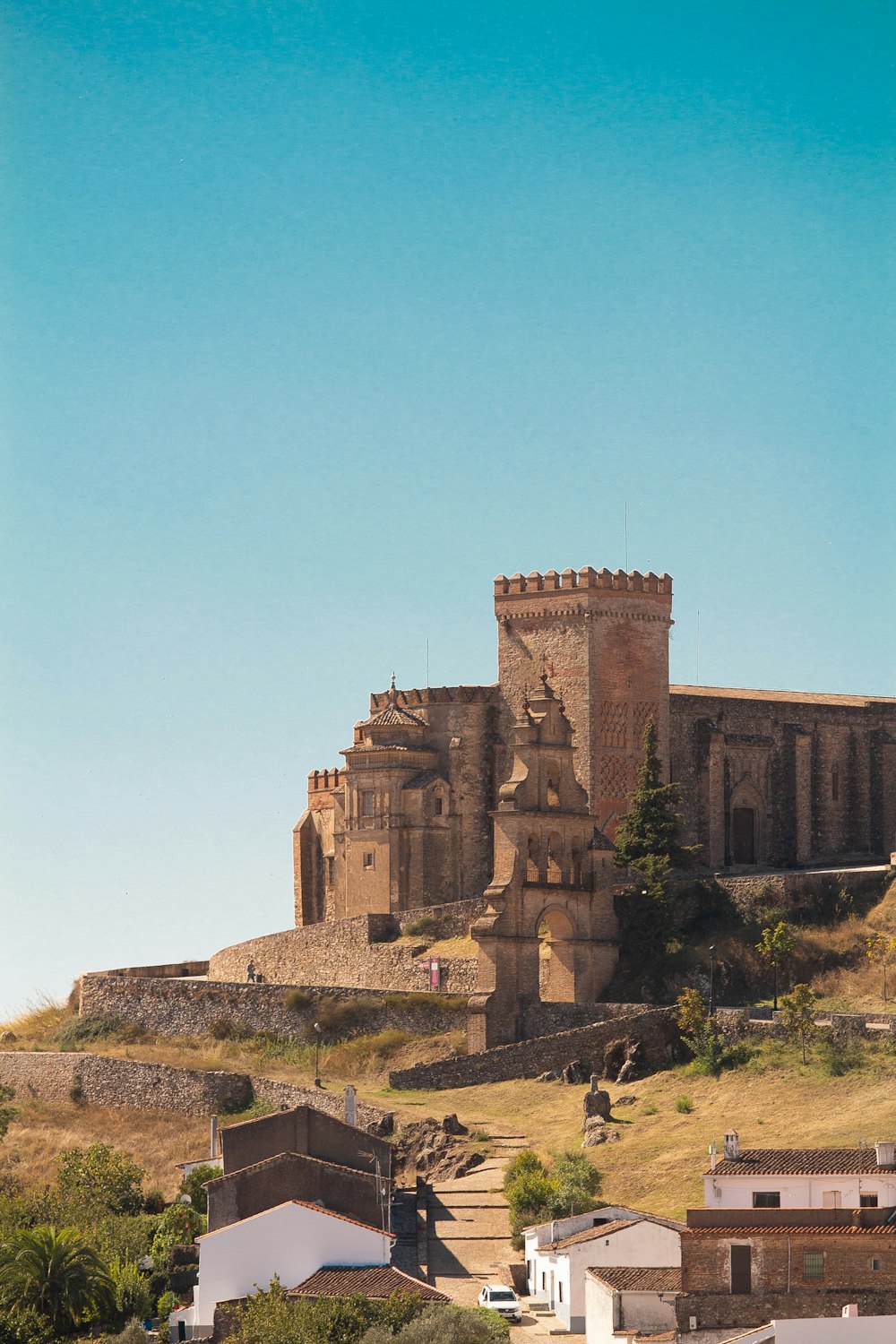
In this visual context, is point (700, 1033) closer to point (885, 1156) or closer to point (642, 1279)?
point (885, 1156)

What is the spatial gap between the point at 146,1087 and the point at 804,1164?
28.1 m

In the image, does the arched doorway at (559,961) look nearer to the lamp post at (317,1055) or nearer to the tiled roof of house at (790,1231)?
the lamp post at (317,1055)

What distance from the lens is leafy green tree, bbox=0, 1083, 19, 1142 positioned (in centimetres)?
7056

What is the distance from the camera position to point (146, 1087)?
241 feet

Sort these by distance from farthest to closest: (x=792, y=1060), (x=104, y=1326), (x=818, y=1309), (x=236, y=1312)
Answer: (x=792, y=1060)
(x=104, y=1326)
(x=236, y=1312)
(x=818, y=1309)

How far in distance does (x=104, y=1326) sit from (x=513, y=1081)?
54.8ft

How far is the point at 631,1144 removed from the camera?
60.1 m

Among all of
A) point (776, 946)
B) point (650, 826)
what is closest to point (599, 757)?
point (650, 826)

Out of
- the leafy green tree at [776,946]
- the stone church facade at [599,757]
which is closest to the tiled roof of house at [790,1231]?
the leafy green tree at [776,946]

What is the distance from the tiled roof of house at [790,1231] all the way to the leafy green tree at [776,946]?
2268 cm

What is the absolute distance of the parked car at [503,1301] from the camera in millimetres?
49938

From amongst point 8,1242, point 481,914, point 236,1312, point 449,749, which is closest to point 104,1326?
point 8,1242

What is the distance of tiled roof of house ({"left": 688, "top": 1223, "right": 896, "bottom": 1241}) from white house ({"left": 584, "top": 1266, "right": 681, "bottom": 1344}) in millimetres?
1256

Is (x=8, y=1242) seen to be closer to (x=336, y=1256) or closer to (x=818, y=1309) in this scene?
(x=336, y=1256)
